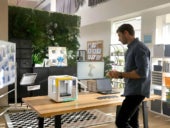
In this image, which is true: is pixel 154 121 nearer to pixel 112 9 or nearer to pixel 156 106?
pixel 156 106

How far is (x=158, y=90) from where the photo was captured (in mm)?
4727

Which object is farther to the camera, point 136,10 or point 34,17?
point 34,17

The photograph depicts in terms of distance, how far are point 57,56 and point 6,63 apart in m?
2.08


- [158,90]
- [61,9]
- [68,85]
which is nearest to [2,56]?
[68,85]

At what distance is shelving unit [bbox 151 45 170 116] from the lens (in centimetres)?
450

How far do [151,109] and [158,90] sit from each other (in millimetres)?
544

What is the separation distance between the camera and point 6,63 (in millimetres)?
3664

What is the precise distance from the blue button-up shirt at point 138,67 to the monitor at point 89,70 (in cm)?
116

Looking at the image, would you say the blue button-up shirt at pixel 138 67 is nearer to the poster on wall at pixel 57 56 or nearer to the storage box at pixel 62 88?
the storage box at pixel 62 88

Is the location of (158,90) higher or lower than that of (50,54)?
lower

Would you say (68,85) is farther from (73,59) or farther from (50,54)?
(73,59)

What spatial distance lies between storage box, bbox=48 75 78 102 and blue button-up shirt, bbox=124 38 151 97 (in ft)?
2.11

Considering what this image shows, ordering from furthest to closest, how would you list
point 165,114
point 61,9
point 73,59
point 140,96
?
point 61,9, point 73,59, point 165,114, point 140,96

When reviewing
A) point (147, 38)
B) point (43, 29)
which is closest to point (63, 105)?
point (147, 38)
